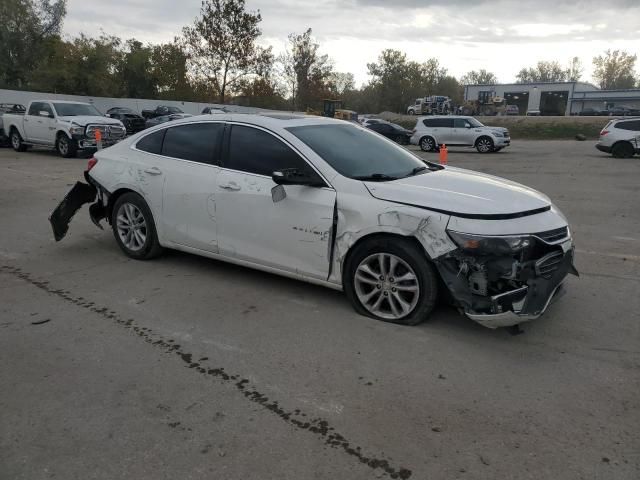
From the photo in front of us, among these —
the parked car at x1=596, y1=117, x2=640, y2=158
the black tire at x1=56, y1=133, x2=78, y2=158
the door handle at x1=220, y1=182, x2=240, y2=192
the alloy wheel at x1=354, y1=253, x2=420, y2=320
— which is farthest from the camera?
the parked car at x1=596, y1=117, x2=640, y2=158

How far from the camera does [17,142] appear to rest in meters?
19.9

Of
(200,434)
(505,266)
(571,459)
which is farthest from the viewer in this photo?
(505,266)

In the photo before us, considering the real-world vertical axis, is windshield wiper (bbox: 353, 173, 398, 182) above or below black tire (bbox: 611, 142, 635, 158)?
below

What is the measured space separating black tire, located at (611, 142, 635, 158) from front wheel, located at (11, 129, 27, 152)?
74.0ft

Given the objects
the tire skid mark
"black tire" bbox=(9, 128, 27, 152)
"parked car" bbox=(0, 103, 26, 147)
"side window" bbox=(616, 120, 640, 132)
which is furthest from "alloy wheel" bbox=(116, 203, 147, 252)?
"side window" bbox=(616, 120, 640, 132)

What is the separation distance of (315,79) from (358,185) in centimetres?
5968

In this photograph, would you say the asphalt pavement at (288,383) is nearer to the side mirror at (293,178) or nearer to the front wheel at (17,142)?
the side mirror at (293,178)

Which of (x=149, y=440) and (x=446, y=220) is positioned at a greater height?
(x=446, y=220)

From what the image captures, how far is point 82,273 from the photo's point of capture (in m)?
5.65

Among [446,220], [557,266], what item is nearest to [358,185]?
[446,220]

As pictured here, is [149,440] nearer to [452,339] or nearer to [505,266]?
[452,339]

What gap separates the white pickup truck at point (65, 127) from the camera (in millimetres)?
17844

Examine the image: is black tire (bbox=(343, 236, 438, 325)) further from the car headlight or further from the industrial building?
the industrial building

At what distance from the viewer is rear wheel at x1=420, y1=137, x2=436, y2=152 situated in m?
26.2
